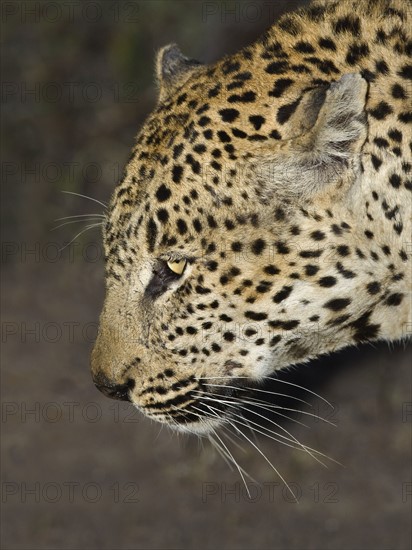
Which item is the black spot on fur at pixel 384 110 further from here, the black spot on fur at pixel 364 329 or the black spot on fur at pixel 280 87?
the black spot on fur at pixel 364 329

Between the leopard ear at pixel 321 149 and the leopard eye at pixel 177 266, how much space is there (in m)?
0.53

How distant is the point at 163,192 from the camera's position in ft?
15.9

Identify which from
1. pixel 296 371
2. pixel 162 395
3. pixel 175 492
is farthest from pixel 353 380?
pixel 162 395

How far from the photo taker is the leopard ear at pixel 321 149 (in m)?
4.29

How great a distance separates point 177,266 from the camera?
4.89 meters

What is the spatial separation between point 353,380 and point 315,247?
514 centimetres

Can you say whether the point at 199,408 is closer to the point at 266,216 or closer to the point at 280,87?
the point at 266,216

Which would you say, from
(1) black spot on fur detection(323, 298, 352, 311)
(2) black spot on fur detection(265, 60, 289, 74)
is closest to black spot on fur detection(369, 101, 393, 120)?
(2) black spot on fur detection(265, 60, 289, 74)

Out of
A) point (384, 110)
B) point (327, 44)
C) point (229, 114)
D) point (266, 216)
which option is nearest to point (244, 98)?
point (229, 114)

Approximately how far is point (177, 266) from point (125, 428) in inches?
194

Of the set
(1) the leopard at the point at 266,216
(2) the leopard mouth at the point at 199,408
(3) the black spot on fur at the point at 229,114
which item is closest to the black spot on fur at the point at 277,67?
(1) the leopard at the point at 266,216

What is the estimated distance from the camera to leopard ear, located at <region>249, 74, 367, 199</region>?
429 cm

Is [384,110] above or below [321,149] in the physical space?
above

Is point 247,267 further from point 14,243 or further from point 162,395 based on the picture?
point 14,243
